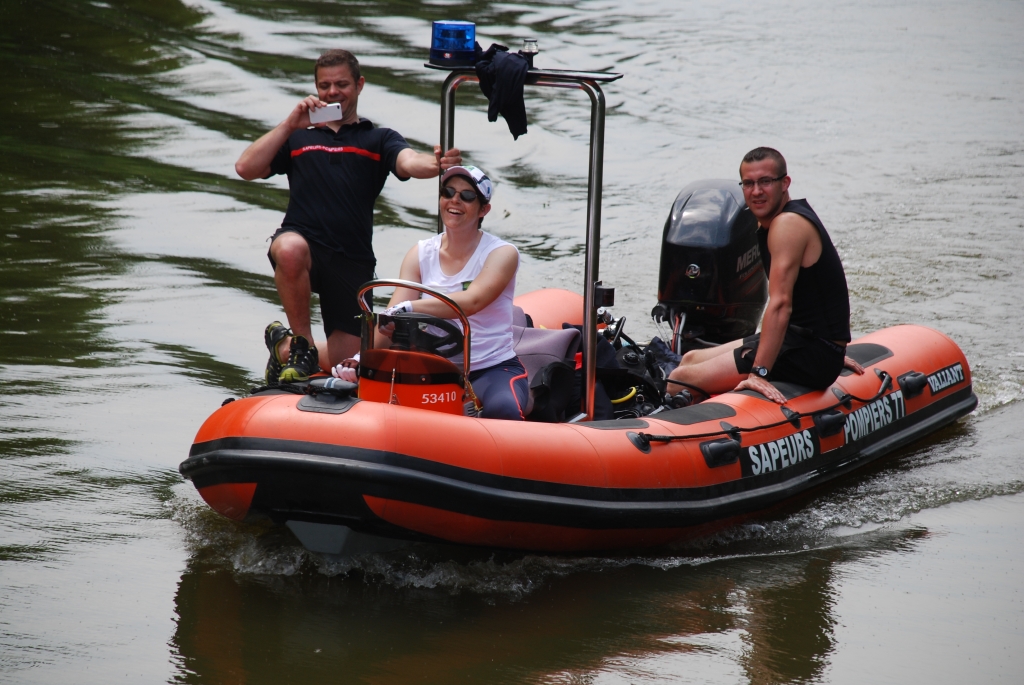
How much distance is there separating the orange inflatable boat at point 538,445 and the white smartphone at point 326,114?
0.44 m

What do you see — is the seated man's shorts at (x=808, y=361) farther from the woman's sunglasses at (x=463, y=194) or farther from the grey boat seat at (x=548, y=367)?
the woman's sunglasses at (x=463, y=194)

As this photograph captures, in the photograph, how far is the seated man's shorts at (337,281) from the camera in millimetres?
4906

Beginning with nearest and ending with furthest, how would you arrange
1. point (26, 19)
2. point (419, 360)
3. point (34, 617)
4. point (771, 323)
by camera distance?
point (34, 617)
point (419, 360)
point (771, 323)
point (26, 19)

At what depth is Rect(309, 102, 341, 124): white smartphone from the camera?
4.66 metres

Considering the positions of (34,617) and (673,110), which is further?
(673,110)

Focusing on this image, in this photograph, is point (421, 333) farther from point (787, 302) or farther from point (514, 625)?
point (787, 302)

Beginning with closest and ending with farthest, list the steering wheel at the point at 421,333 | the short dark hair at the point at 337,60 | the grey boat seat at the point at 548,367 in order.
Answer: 1. the steering wheel at the point at 421,333
2. the grey boat seat at the point at 548,367
3. the short dark hair at the point at 337,60

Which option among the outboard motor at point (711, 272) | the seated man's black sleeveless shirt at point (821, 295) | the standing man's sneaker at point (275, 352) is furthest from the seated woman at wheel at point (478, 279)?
the outboard motor at point (711, 272)

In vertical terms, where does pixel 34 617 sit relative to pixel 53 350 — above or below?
below

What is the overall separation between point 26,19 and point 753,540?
12.8 meters

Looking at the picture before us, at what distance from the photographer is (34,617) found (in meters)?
3.63

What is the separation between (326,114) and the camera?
4.69m

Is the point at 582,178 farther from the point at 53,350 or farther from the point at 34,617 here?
the point at 34,617

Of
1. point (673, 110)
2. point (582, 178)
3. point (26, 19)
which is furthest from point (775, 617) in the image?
point (26, 19)
